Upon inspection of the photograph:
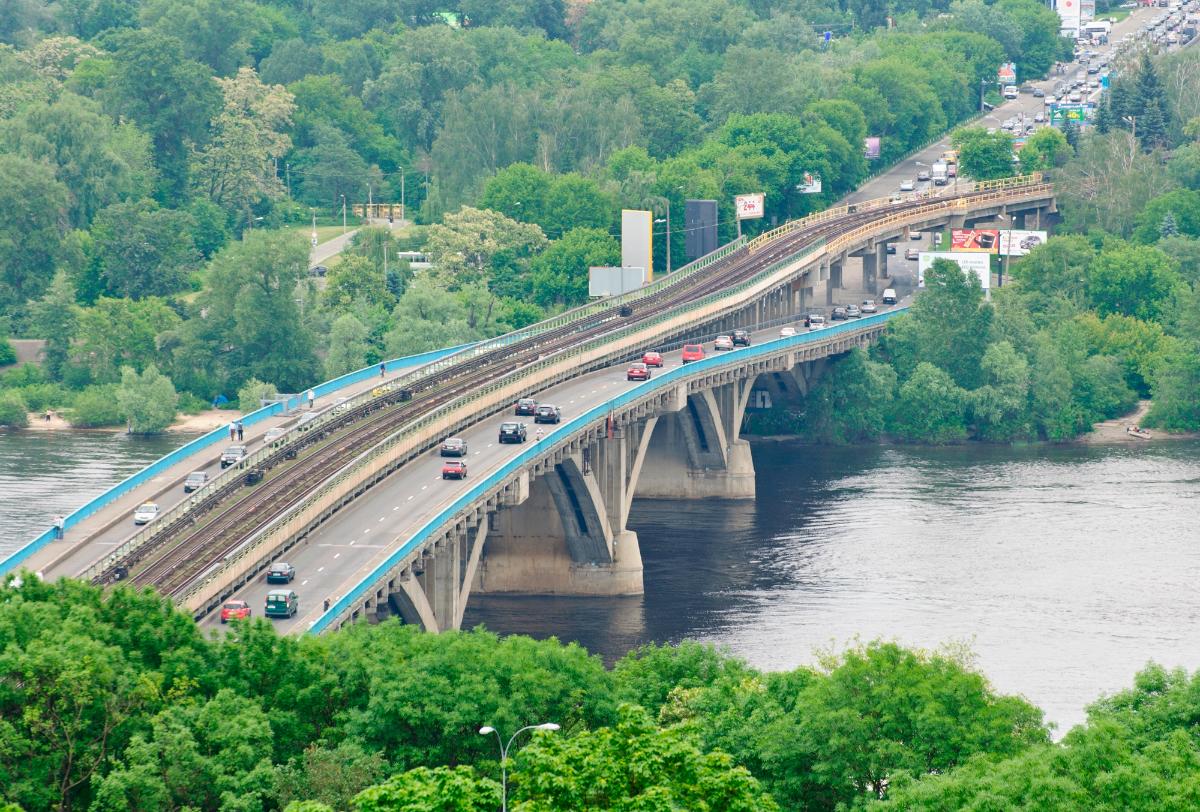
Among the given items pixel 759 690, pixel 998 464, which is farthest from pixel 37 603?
pixel 998 464

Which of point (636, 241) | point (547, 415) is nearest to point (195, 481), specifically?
point (547, 415)

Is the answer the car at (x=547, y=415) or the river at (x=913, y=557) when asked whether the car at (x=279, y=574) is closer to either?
the river at (x=913, y=557)

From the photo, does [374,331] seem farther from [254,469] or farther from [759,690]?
[759,690]

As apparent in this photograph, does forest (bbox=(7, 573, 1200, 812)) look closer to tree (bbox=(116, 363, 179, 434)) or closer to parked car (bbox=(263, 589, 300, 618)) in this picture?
parked car (bbox=(263, 589, 300, 618))

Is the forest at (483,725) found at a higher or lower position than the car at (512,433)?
lower

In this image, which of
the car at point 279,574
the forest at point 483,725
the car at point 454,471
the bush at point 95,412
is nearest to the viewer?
the forest at point 483,725

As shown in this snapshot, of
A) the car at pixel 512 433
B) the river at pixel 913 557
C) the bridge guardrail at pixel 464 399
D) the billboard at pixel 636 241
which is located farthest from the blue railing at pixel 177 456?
the billboard at pixel 636 241

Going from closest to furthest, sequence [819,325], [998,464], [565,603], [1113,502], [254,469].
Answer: [254,469] → [565,603] → [1113,502] → [998,464] → [819,325]
